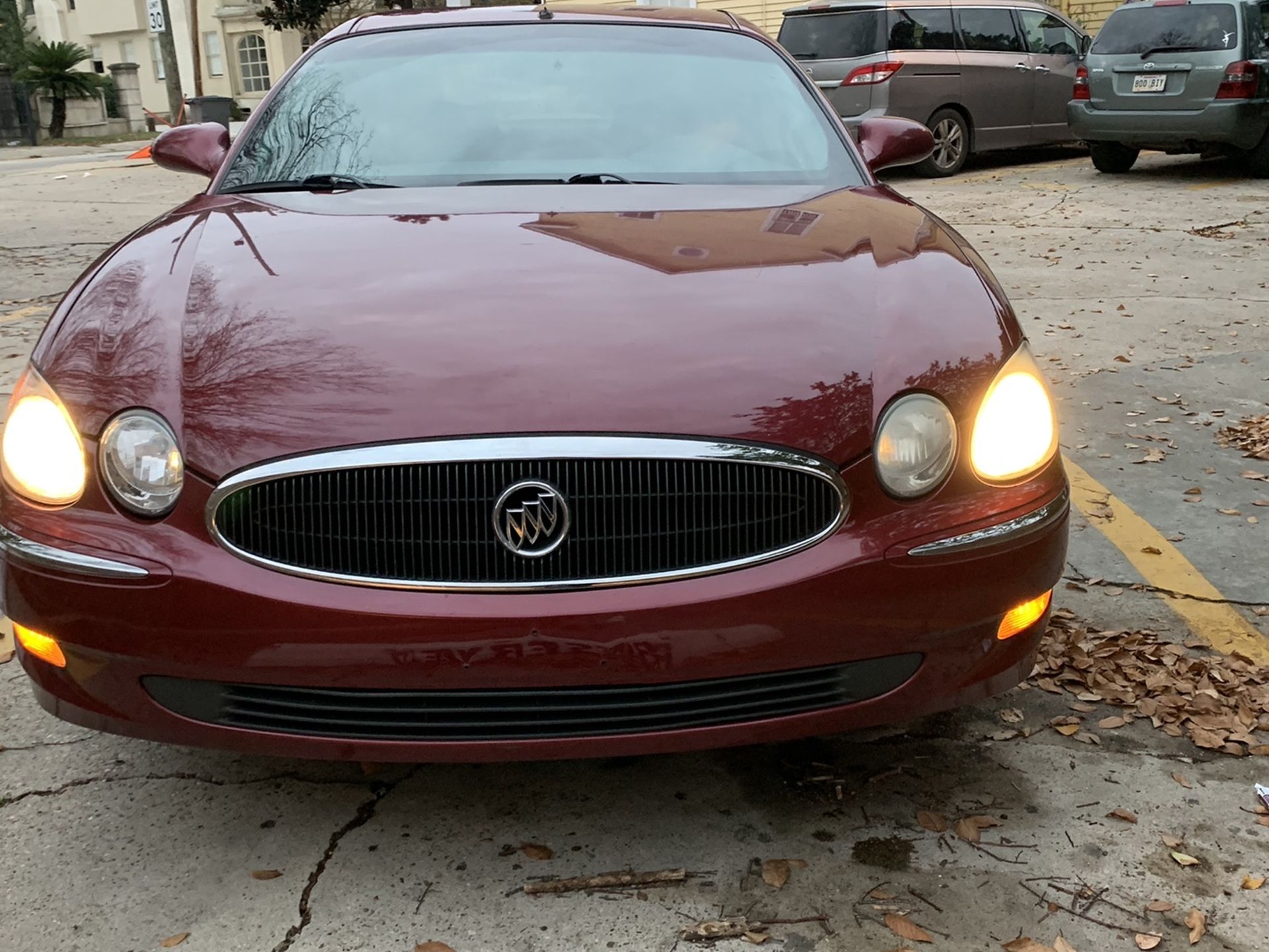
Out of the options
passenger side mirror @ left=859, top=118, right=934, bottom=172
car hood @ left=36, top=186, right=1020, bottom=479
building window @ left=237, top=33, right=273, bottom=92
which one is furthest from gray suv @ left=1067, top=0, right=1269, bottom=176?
building window @ left=237, top=33, right=273, bottom=92

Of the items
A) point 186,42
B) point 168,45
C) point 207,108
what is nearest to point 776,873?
point 207,108

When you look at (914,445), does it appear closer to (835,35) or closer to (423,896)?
(423,896)

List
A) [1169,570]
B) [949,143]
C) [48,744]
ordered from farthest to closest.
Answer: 1. [949,143]
2. [1169,570]
3. [48,744]

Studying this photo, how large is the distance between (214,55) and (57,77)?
12119mm

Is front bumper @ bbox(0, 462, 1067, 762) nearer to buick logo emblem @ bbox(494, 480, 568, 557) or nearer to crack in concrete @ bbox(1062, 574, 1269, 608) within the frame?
buick logo emblem @ bbox(494, 480, 568, 557)

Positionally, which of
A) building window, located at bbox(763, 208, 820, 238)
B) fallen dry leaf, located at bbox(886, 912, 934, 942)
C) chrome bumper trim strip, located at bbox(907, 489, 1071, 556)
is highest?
building window, located at bbox(763, 208, 820, 238)

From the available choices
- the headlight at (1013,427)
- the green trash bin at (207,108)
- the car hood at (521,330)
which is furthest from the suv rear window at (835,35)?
the headlight at (1013,427)

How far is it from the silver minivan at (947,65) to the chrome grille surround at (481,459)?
11.4 m

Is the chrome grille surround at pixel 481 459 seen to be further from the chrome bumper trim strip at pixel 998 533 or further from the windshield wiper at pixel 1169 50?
the windshield wiper at pixel 1169 50

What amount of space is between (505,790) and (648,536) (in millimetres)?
766

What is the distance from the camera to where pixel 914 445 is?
2.19 meters

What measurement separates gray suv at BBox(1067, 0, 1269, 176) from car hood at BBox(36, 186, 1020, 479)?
34.5ft

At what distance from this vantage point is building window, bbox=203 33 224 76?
45594 millimetres

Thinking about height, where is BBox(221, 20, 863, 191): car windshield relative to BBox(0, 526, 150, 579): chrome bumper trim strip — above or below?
above
